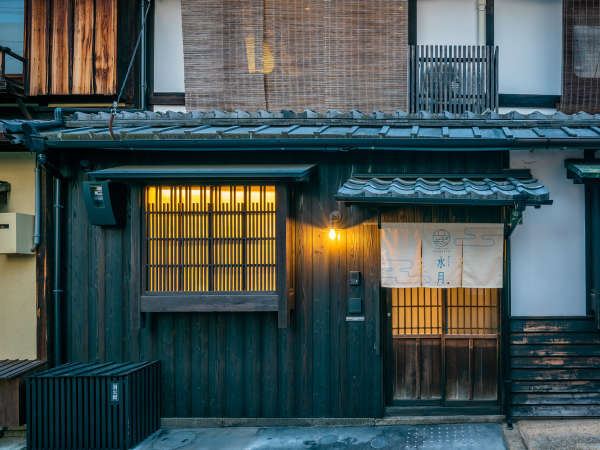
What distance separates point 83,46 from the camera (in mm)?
7531

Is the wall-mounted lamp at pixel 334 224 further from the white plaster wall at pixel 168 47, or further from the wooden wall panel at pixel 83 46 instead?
the wooden wall panel at pixel 83 46

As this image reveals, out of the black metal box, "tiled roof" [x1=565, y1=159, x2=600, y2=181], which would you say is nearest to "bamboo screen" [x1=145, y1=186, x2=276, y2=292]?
the black metal box

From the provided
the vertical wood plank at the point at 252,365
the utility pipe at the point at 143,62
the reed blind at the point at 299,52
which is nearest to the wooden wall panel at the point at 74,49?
the utility pipe at the point at 143,62

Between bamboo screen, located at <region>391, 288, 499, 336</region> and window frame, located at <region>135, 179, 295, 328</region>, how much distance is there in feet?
6.43

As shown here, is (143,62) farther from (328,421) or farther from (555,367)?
(555,367)

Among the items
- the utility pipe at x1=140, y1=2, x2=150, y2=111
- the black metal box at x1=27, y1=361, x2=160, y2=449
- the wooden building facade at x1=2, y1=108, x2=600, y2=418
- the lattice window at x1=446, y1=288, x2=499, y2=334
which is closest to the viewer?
the black metal box at x1=27, y1=361, x2=160, y2=449

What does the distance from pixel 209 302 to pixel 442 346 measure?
395 cm

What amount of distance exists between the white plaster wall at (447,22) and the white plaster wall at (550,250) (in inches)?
105

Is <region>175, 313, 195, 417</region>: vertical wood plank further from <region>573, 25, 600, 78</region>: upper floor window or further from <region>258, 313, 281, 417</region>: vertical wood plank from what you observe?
<region>573, 25, 600, 78</region>: upper floor window

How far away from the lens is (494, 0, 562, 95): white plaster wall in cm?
807

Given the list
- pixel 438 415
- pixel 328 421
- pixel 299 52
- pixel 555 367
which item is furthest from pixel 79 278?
pixel 555 367

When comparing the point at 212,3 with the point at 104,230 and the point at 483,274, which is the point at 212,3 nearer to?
the point at 104,230

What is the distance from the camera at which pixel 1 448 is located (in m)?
6.60

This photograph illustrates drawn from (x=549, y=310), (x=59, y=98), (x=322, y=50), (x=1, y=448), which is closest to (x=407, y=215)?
(x=549, y=310)
